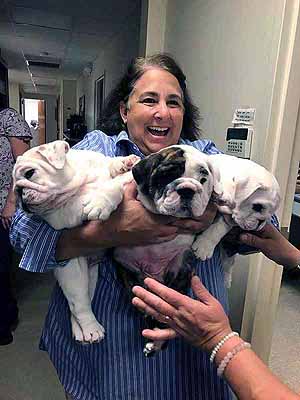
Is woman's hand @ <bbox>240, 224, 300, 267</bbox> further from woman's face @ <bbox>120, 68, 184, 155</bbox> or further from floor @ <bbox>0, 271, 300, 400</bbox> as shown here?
floor @ <bbox>0, 271, 300, 400</bbox>

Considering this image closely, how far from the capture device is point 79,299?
857 mm

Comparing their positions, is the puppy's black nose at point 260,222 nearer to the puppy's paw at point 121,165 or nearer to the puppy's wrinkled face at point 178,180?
the puppy's wrinkled face at point 178,180

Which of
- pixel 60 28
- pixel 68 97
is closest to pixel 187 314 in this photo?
pixel 60 28

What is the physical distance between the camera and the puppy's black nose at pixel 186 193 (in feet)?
2.33

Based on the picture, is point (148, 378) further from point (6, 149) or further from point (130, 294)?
point (6, 149)

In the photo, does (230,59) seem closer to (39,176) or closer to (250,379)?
(39,176)

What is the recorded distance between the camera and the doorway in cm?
1234

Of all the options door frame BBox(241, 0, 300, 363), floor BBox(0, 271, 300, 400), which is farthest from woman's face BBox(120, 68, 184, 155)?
floor BBox(0, 271, 300, 400)

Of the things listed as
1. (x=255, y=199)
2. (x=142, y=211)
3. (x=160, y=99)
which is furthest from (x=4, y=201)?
(x=255, y=199)

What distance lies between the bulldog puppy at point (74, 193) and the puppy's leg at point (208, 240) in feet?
0.71

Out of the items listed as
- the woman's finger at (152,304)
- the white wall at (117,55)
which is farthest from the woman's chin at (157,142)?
the white wall at (117,55)

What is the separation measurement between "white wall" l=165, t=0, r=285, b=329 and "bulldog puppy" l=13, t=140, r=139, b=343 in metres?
0.58

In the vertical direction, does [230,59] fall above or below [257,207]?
above

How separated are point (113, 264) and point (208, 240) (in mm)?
254
